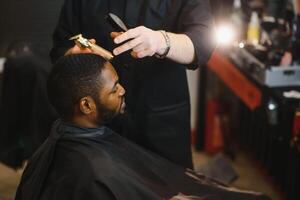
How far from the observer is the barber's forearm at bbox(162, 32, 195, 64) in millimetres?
1229

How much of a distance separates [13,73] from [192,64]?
930 mm

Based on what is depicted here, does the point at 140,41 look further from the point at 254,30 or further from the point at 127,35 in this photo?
the point at 254,30

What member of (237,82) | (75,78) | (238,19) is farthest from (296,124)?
(75,78)

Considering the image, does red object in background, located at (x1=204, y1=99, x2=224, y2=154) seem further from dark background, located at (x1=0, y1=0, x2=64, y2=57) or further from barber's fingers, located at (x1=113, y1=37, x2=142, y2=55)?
barber's fingers, located at (x1=113, y1=37, x2=142, y2=55)

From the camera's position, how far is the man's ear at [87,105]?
1187 mm

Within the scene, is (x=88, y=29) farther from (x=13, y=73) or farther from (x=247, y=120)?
(x=247, y=120)

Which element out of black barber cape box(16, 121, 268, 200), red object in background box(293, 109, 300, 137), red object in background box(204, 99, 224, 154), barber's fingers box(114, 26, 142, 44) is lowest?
red object in background box(204, 99, 224, 154)

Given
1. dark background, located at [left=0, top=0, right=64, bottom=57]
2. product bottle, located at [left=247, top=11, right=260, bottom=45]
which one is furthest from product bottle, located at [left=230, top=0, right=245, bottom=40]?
dark background, located at [left=0, top=0, right=64, bottom=57]

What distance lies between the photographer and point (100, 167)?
3.91ft

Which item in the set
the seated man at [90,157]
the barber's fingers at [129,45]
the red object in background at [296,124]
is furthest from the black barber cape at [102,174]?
the red object in background at [296,124]

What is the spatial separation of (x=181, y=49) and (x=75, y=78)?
0.27 metres

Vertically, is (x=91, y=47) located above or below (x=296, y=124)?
above

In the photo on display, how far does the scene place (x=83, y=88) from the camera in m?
1.17

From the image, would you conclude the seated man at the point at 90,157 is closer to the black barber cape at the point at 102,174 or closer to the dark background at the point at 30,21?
the black barber cape at the point at 102,174
